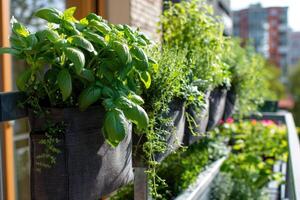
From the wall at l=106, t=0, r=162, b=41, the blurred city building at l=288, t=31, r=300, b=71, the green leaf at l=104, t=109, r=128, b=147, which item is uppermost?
the blurred city building at l=288, t=31, r=300, b=71

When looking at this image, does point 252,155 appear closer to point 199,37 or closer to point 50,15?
point 199,37

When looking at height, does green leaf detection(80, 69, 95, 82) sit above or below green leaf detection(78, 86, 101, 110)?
above

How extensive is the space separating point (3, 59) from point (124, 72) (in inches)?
68.8

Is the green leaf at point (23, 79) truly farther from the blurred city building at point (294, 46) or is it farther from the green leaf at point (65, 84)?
the blurred city building at point (294, 46)

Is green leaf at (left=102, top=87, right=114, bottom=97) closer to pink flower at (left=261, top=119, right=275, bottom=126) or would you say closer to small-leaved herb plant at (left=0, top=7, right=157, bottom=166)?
small-leaved herb plant at (left=0, top=7, right=157, bottom=166)

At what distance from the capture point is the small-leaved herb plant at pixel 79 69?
1288mm

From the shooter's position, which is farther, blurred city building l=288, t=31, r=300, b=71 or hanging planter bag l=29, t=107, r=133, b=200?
blurred city building l=288, t=31, r=300, b=71

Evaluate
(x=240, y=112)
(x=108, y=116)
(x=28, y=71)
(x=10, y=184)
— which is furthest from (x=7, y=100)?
(x=240, y=112)

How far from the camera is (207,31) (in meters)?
2.94

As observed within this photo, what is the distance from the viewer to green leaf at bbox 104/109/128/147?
127cm

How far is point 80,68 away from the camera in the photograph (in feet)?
4.07

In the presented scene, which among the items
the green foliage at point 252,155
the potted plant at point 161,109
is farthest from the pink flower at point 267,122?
the potted plant at point 161,109

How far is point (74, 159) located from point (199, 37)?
1.76 meters

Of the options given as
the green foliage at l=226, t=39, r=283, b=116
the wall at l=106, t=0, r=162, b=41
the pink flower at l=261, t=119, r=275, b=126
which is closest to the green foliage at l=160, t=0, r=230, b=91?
the wall at l=106, t=0, r=162, b=41
